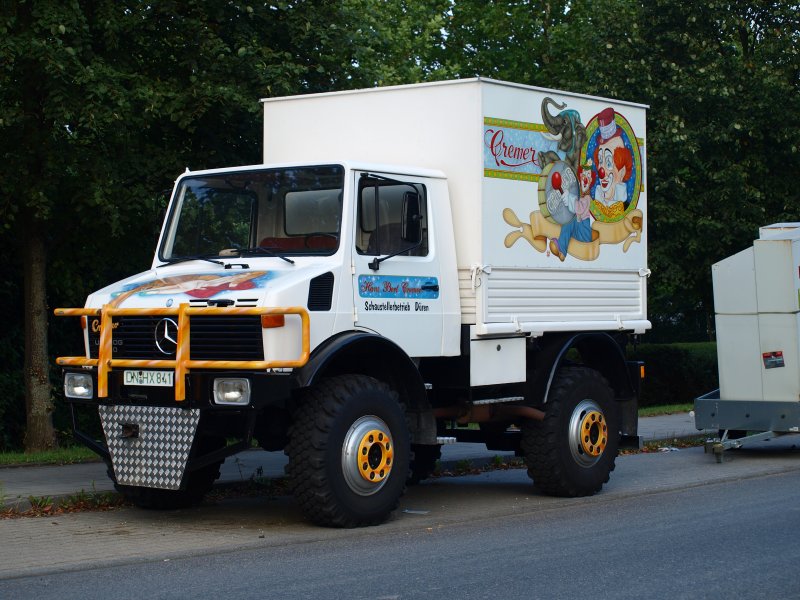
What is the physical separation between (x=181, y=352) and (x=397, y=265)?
1.94 m

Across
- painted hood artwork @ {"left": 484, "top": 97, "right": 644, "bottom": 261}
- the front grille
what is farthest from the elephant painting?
the front grille

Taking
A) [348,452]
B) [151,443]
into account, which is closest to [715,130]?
[348,452]

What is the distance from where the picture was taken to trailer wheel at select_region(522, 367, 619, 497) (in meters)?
11.5

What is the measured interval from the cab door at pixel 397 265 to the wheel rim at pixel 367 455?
2.54 ft

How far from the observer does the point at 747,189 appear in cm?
2267

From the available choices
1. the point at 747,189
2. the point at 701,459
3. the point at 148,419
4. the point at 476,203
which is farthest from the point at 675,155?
the point at 148,419

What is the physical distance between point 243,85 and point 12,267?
458 centimetres

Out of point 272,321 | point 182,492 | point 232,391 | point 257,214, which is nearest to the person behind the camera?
point 272,321

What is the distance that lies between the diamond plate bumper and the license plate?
185mm

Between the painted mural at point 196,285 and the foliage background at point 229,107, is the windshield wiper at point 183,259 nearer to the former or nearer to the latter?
the painted mural at point 196,285

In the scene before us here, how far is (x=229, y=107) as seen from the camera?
14.5 m

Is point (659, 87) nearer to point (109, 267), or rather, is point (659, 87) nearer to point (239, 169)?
point (109, 267)

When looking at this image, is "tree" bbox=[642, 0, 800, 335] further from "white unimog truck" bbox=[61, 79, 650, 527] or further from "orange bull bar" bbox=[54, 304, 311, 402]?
"orange bull bar" bbox=[54, 304, 311, 402]

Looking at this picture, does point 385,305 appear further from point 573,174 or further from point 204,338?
point 573,174
